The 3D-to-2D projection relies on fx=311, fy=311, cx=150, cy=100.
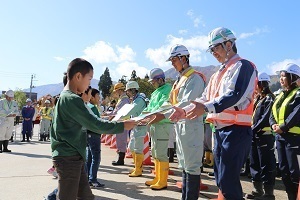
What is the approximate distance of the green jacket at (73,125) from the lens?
303cm

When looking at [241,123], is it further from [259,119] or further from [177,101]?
[259,119]

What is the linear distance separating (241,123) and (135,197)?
8.81 feet

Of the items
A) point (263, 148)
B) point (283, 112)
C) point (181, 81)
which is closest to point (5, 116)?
point (181, 81)

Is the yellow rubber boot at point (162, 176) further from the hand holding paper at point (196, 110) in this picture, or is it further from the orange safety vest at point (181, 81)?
the hand holding paper at point (196, 110)

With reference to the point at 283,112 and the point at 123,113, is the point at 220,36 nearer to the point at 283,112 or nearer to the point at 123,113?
the point at 123,113

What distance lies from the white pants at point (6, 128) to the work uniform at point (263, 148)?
9.07 meters

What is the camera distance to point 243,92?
3.06 metres

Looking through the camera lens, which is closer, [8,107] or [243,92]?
[243,92]

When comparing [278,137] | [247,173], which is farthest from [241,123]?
[247,173]

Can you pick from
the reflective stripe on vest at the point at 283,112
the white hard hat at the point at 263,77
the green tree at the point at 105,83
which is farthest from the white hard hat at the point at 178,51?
the green tree at the point at 105,83

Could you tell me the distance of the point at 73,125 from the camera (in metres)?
3.13

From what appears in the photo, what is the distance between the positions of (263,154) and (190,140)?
71.1 inches

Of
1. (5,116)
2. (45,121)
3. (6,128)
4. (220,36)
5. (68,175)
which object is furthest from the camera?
(45,121)

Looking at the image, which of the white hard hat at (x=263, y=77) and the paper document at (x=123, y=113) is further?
the white hard hat at (x=263, y=77)
